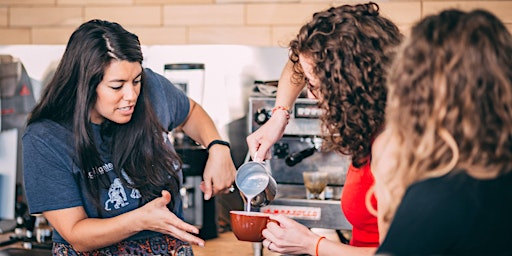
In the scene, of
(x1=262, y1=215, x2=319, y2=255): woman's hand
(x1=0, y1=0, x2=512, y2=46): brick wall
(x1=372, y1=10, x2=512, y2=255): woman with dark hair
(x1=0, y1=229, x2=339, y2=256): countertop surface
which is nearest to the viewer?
(x1=372, y1=10, x2=512, y2=255): woman with dark hair

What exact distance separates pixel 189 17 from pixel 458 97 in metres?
3.16

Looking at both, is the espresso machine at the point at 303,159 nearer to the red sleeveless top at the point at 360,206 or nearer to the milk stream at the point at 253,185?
the milk stream at the point at 253,185

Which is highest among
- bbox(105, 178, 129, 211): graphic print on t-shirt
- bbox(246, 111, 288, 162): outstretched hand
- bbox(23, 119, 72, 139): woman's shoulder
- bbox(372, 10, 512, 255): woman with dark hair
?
bbox(372, 10, 512, 255): woman with dark hair

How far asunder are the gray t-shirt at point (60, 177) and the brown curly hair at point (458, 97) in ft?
3.30

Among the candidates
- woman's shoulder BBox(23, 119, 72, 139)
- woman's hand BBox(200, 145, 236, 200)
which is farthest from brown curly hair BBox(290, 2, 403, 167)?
woman's shoulder BBox(23, 119, 72, 139)

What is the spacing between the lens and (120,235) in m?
1.70

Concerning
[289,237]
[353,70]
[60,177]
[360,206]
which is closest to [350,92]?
[353,70]

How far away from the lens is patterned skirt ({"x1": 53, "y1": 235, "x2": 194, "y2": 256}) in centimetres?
179

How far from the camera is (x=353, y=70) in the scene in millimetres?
1465

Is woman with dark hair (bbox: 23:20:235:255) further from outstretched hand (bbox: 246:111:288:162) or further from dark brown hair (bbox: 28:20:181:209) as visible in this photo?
outstretched hand (bbox: 246:111:288:162)

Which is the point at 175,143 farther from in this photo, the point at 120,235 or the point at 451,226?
the point at 451,226

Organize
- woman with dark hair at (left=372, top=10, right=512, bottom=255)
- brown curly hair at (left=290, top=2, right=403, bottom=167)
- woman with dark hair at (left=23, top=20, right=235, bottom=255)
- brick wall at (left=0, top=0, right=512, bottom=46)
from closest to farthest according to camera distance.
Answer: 1. woman with dark hair at (left=372, top=10, right=512, bottom=255)
2. brown curly hair at (left=290, top=2, right=403, bottom=167)
3. woman with dark hair at (left=23, top=20, right=235, bottom=255)
4. brick wall at (left=0, top=0, right=512, bottom=46)

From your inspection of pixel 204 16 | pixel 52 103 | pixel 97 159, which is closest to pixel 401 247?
pixel 97 159

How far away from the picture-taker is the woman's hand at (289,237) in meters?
1.58
